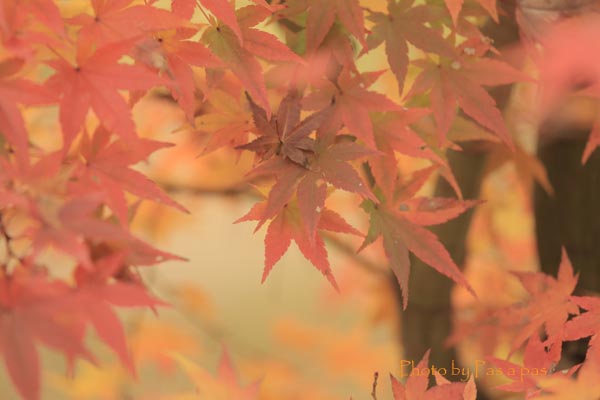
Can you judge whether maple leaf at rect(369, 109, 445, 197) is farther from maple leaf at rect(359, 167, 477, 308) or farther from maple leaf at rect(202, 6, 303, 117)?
maple leaf at rect(202, 6, 303, 117)

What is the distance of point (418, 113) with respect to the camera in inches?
34.3

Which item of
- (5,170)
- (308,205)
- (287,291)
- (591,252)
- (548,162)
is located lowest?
(287,291)

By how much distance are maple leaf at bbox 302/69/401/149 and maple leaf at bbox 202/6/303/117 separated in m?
0.09

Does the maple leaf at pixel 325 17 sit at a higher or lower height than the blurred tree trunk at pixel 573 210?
higher

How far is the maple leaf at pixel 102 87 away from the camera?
0.66 meters

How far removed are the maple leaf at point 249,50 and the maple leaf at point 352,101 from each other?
9 cm

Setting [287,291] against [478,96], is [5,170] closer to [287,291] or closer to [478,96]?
[478,96]

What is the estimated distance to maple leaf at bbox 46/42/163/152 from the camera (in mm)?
662

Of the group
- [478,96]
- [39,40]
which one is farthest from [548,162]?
[39,40]

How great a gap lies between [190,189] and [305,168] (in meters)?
1.13

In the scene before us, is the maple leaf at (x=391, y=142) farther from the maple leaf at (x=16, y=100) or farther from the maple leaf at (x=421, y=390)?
the maple leaf at (x=16, y=100)

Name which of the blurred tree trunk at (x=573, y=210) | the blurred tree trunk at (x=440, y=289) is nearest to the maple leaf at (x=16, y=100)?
the blurred tree trunk at (x=440, y=289)

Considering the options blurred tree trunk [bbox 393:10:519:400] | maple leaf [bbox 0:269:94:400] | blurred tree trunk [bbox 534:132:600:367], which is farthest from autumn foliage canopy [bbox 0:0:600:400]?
blurred tree trunk [bbox 534:132:600:367]

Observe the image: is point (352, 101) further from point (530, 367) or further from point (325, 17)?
point (530, 367)
